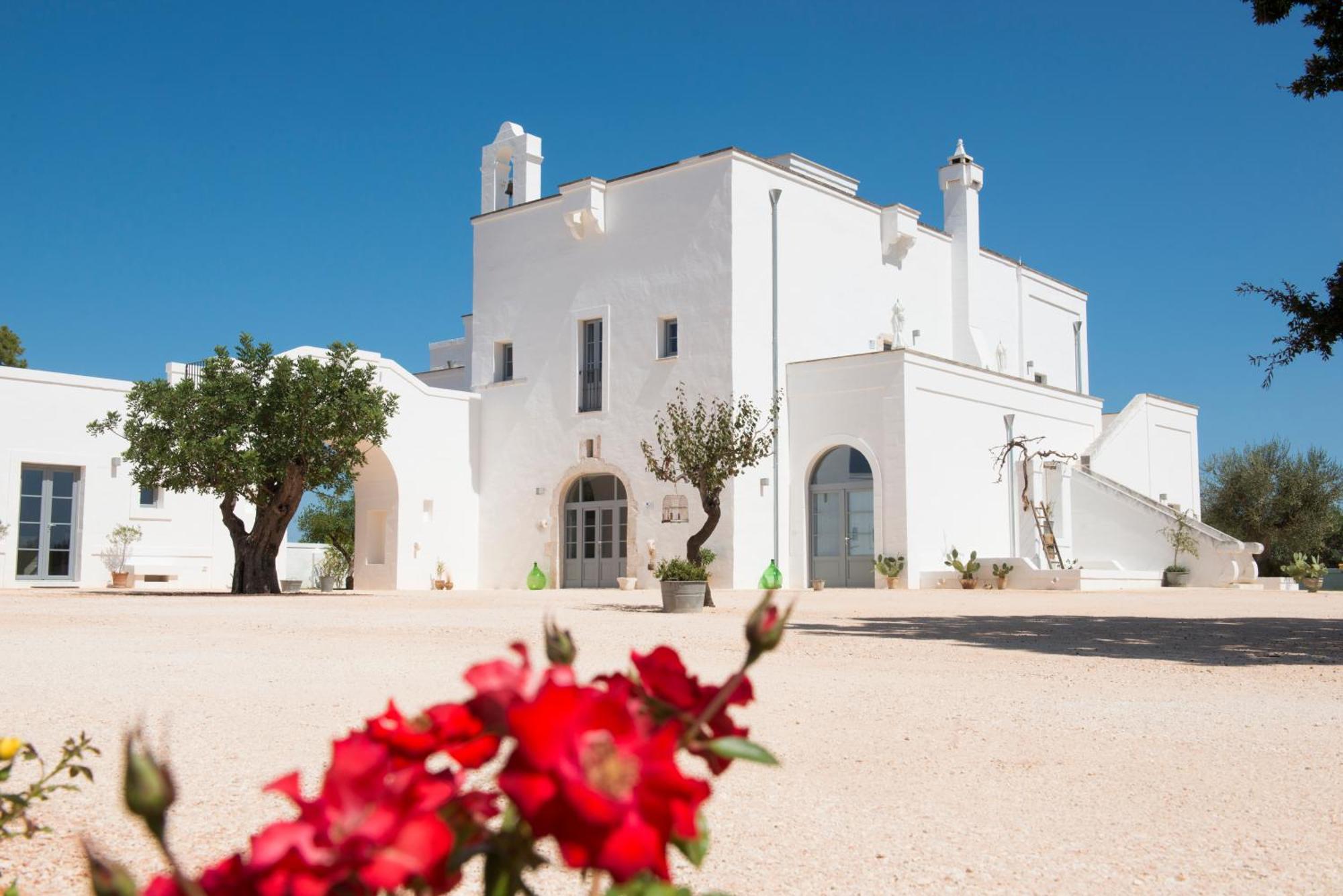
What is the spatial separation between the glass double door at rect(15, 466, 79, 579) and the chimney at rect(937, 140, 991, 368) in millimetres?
20981

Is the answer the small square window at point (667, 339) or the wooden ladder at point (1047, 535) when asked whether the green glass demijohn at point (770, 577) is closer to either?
the small square window at point (667, 339)

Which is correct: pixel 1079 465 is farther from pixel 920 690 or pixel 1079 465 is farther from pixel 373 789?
pixel 373 789

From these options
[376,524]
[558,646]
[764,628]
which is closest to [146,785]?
[558,646]

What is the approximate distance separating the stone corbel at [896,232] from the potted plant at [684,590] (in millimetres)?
15209

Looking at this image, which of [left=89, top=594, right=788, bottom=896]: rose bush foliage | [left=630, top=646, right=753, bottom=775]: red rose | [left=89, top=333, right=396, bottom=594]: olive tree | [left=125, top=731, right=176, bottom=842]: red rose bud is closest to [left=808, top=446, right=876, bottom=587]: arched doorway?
[left=89, top=333, right=396, bottom=594]: olive tree

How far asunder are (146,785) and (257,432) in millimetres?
21356

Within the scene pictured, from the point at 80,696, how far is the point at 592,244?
2312 centimetres

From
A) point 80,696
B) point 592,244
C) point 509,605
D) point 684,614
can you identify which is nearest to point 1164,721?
point 80,696

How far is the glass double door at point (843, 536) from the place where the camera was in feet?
85.3

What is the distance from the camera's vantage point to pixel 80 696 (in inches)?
282

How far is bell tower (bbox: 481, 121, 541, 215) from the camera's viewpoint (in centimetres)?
3259

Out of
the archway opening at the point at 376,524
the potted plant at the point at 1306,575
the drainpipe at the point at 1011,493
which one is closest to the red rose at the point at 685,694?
the archway opening at the point at 376,524

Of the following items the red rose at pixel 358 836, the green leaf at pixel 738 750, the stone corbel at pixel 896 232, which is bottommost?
the red rose at pixel 358 836

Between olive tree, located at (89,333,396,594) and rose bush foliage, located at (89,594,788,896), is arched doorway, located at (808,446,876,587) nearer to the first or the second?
olive tree, located at (89,333,396,594)
